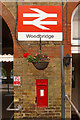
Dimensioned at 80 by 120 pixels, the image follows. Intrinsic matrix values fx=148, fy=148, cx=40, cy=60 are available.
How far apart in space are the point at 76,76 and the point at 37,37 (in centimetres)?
635

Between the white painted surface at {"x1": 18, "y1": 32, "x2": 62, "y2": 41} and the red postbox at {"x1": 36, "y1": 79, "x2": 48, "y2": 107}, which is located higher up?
the white painted surface at {"x1": 18, "y1": 32, "x2": 62, "y2": 41}

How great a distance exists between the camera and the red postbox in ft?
17.4

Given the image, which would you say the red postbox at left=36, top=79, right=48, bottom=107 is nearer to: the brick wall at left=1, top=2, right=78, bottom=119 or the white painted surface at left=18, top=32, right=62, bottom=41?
the brick wall at left=1, top=2, right=78, bottom=119

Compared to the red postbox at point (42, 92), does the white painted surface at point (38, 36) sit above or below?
above

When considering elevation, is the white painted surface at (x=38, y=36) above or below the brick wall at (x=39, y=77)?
above

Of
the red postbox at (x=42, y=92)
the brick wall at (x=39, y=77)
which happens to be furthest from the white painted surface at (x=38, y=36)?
the red postbox at (x=42, y=92)

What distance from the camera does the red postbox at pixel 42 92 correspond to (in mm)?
5309

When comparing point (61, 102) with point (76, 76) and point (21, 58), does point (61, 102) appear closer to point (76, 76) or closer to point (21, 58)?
point (21, 58)

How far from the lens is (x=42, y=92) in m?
5.31

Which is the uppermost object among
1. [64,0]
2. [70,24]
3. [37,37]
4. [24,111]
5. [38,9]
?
[64,0]

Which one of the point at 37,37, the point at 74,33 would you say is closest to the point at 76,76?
A: the point at 74,33

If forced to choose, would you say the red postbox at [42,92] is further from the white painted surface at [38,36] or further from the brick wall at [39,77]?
the white painted surface at [38,36]

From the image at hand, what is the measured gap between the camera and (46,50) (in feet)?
17.5

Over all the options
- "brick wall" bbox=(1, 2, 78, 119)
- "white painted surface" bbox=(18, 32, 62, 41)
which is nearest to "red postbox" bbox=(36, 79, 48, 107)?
"brick wall" bbox=(1, 2, 78, 119)
